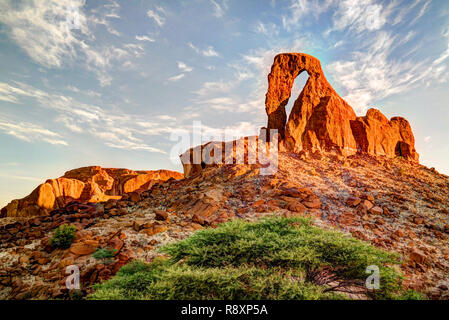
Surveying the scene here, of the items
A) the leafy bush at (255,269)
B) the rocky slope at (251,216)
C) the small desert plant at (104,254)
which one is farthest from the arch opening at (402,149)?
the small desert plant at (104,254)

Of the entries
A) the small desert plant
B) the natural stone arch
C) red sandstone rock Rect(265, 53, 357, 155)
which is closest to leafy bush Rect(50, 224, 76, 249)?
the small desert plant

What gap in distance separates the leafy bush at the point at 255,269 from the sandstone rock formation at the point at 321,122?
17.2 metres

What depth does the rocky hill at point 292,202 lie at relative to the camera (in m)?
8.78

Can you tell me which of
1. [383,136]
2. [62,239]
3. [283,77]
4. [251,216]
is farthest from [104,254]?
[383,136]

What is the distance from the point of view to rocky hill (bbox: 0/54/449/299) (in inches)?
346

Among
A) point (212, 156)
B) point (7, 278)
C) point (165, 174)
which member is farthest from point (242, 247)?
point (165, 174)

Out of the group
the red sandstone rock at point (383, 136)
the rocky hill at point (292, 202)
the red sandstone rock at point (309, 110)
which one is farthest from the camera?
the red sandstone rock at point (383, 136)

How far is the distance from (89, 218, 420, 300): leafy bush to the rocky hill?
3064 mm

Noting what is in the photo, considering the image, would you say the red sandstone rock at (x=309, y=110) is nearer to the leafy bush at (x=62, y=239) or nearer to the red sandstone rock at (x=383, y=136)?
the red sandstone rock at (x=383, y=136)

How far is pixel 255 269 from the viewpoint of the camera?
16.9ft

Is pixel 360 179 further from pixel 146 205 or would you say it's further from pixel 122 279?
pixel 122 279

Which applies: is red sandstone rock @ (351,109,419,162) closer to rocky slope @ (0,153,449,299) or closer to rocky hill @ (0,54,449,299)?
rocky hill @ (0,54,449,299)

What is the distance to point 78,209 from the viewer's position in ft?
54.5
